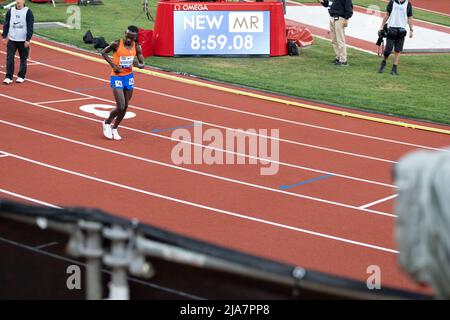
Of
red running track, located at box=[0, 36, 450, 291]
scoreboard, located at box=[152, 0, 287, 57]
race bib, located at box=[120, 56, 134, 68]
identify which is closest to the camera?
red running track, located at box=[0, 36, 450, 291]

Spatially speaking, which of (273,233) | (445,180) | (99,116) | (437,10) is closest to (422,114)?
(99,116)

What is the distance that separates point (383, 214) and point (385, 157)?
3129 millimetres

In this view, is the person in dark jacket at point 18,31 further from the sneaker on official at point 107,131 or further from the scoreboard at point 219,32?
the scoreboard at point 219,32

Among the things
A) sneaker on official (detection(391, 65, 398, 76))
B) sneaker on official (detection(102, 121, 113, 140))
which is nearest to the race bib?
sneaker on official (detection(102, 121, 113, 140))

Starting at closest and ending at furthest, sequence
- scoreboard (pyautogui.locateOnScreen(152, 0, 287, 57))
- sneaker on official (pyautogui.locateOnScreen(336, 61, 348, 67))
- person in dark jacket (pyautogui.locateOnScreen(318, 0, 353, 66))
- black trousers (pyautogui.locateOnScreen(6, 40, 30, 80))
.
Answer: black trousers (pyautogui.locateOnScreen(6, 40, 30, 80))
person in dark jacket (pyautogui.locateOnScreen(318, 0, 353, 66))
scoreboard (pyautogui.locateOnScreen(152, 0, 287, 57))
sneaker on official (pyautogui.locateOnScreen(336, 61, 348, 67))

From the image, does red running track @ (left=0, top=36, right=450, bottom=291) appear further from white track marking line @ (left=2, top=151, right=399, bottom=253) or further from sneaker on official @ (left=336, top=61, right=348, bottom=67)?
sneaker on official @ (left=336, top=61, right=348, bottom=67)

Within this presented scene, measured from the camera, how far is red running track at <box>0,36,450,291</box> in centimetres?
1019

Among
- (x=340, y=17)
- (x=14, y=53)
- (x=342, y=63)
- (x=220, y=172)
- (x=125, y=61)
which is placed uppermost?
(x=340, y=17)

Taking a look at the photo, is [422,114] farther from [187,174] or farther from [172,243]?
[172,243]

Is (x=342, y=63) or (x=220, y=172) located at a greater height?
(x=342, y=63)

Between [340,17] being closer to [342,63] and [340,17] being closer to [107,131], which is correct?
[342,63]

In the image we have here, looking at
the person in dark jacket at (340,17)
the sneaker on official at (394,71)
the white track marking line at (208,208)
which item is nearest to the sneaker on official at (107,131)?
Result: the white track marking line at (208,208)

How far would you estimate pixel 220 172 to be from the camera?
13.1 meters

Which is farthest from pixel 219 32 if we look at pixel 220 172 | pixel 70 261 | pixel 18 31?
pixel 70 261
